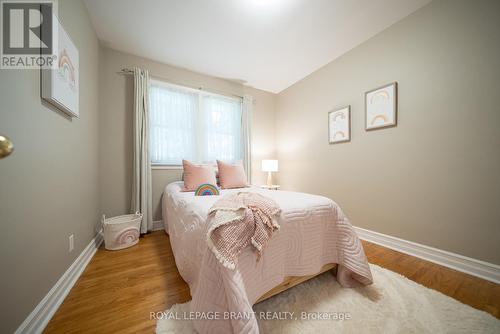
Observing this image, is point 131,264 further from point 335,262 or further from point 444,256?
point 444,256

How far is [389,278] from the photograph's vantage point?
133cm

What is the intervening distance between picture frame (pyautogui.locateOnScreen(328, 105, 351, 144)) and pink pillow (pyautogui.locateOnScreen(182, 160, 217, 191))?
1895 mm

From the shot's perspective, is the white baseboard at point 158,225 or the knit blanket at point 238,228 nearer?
the knit blanket at point 238,228

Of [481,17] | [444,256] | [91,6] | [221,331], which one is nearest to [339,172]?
[444,256]

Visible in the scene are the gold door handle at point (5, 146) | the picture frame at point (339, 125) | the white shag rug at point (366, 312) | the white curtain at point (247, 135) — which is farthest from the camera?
the white curtain at point (247, 135)

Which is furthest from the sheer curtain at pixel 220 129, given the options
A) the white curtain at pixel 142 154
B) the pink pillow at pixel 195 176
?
the white curtain at pixel 142 154

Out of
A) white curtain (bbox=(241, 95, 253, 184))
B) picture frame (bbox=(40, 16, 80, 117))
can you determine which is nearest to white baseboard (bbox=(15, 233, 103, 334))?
picture frame (bbox=(40, 16, 80, 117))

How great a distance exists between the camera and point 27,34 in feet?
3.04

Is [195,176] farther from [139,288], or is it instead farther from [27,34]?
[27,34]

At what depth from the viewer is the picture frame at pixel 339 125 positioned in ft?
7.63

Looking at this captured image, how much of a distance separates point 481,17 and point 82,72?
361 centimetres

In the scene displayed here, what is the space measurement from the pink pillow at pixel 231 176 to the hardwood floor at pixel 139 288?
3.44 ft

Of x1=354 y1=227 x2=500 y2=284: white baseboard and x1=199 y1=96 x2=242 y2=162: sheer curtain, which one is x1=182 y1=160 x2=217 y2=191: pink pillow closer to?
x1=199 y1=96 x2=242 y2=162: sheer curtain

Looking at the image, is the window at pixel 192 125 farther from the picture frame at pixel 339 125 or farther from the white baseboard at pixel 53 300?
the picture frame at pixel 339 125
